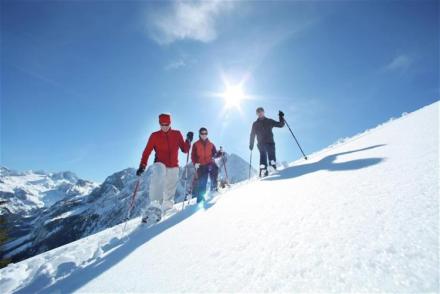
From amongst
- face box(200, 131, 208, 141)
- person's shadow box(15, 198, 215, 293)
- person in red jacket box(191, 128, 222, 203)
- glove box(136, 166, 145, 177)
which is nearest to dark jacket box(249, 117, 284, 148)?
person in red jacket box(191, 128, 222, 203)

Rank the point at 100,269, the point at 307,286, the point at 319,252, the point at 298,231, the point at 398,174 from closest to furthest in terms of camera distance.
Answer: the point at 307,286 < the point at 319,252 < the point at 298,231 < the point at 398,174 < the point at 100,269

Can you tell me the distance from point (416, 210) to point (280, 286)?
1.09 meters

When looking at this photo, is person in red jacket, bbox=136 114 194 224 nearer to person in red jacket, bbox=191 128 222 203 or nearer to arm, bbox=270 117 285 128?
person in red jacket, bbox=191 128 222 203

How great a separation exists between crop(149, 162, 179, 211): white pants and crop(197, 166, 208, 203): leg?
1.07 metres

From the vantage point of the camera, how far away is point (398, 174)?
2.79 meters

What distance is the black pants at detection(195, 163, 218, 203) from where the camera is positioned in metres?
8.16

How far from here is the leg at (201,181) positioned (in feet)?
26.3

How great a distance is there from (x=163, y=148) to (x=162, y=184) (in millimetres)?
995

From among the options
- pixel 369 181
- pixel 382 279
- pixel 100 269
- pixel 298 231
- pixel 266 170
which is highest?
pixel 266 170

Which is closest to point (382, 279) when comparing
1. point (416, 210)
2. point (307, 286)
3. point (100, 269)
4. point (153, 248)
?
point (307, 286)

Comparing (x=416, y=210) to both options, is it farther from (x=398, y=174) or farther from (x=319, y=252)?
(x=398, y=174)

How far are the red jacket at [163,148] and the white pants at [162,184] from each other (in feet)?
0.68

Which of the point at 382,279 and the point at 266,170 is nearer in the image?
the point at 382,279

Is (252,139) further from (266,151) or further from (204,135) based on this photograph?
(204,135)
